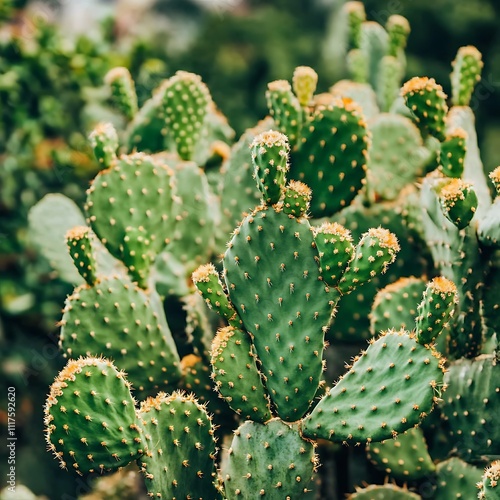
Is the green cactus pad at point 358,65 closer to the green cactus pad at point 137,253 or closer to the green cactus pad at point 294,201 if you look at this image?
the green cactus pad at point 137,253

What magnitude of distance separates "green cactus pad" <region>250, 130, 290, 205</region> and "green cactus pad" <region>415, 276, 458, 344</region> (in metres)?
0.40

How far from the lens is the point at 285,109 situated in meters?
2.16

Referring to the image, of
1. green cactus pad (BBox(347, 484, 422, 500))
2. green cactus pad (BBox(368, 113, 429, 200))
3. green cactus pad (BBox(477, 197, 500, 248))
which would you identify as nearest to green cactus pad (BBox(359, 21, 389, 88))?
green cactus pad (BBox(368, 113, 429, 200))

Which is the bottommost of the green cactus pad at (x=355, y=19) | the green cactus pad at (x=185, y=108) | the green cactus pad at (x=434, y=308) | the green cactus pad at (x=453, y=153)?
the green cactus pad at (x=434, y=308)

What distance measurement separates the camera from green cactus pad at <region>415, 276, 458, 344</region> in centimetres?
161

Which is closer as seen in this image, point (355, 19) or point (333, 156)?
point (333, 156)

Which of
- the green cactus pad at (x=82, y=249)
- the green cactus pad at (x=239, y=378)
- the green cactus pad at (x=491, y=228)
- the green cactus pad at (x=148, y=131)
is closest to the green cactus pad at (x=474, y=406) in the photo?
the green cactus pad at (x=491, y=228)

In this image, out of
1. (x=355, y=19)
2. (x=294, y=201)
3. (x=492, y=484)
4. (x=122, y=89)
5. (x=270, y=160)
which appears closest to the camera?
(x=492, y=484)

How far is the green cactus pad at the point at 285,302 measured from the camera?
1.70 m

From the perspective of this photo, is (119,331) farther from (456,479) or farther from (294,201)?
(456,479)

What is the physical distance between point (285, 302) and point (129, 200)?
67cm

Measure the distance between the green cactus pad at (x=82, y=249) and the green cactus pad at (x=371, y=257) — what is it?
0.69 m

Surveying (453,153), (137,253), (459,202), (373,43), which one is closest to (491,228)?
(459,202)

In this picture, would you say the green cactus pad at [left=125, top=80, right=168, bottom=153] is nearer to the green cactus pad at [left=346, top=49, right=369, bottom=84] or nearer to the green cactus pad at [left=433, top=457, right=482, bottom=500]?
the green cactus pad at [left=346, top=49, right=369, bottom=84]
